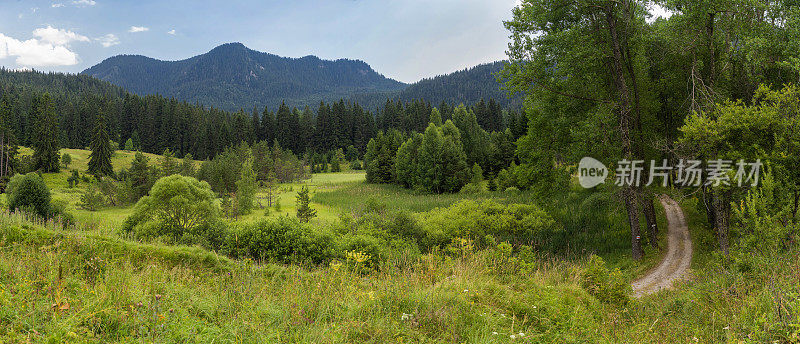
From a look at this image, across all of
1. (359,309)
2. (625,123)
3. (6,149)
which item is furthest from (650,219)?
(6,149)

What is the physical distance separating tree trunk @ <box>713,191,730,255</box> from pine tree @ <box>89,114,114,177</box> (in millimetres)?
78498

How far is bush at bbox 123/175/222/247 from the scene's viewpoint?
57.1ft

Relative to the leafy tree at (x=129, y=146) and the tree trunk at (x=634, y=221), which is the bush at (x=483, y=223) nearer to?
the tree trunk at (x=634, y=221)

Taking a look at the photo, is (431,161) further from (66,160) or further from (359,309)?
(66,160)

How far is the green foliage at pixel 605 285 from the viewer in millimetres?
6961

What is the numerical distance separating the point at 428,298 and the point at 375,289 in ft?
3.19

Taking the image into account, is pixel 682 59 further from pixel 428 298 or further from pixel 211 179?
pixel 211 179

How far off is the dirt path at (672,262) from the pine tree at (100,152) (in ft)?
252

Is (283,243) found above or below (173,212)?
above

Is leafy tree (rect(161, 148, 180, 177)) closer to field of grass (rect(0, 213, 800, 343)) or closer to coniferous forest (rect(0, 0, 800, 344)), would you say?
coniferous forest (rect(0, 0, 800, 344))

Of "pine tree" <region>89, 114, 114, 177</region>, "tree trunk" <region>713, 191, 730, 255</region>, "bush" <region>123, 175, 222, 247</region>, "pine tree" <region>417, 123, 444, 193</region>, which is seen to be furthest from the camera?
"pine tree" <region>89, 114, 114, 177</region>

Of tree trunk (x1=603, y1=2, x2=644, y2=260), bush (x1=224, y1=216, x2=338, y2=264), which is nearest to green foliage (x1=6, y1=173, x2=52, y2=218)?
bush (x1=224, y1=216, x2=338, y2=264)

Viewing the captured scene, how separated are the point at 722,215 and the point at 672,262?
9.94 feet

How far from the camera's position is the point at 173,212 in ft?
60.4
